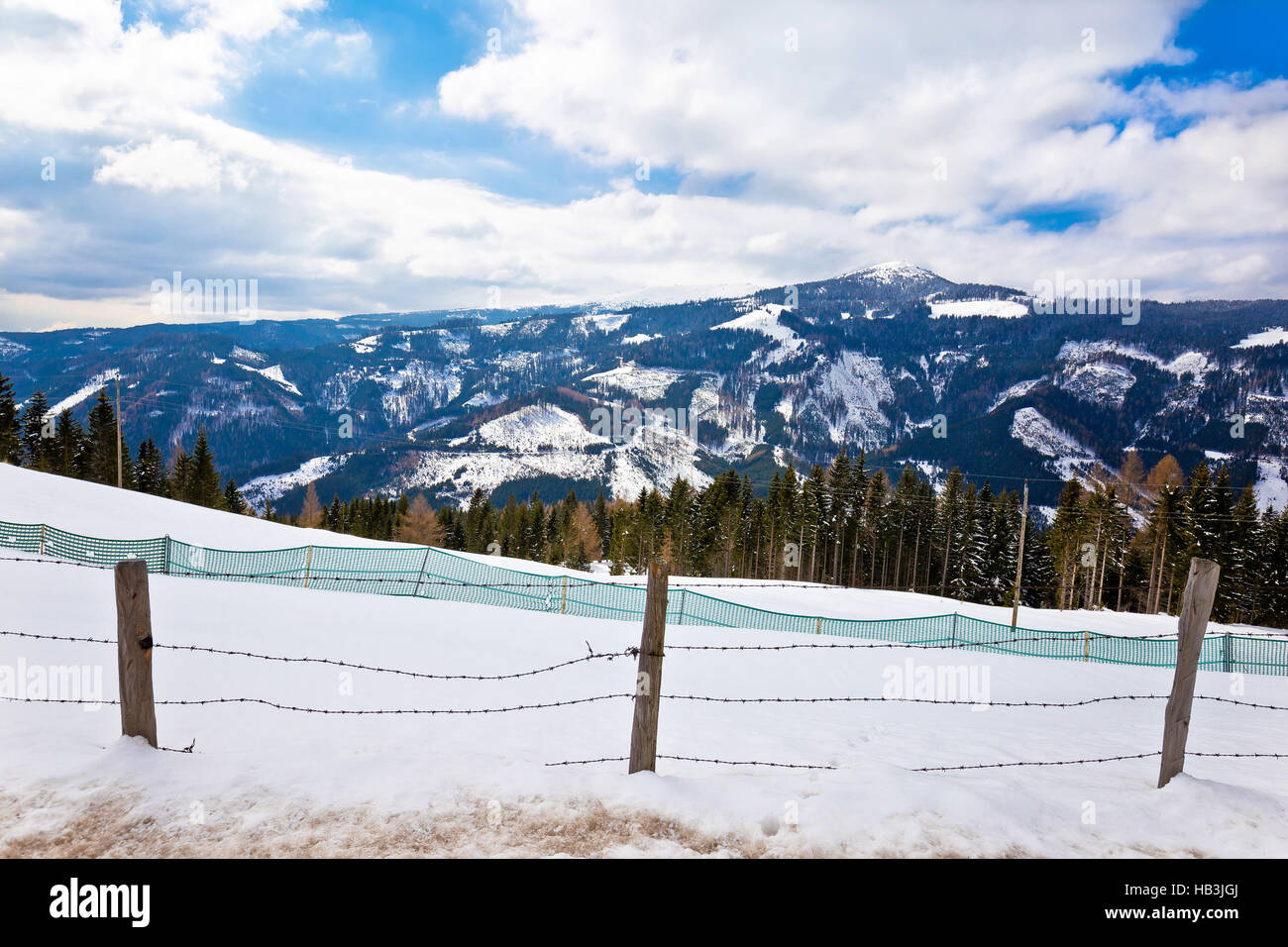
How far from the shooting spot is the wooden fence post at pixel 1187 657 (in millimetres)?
5285

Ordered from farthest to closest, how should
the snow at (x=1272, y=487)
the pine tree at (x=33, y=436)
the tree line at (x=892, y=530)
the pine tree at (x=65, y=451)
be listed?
the snow at (x=1272, y=487), the pine tree at (x=33, y=436), the pine tree at (x=65, y=451), the tree line at (x=892, y=530)

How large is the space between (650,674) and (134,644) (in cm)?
389

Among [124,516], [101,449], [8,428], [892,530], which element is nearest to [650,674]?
[124,516]

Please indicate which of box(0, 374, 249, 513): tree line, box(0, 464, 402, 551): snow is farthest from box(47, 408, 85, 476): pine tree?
box(0, 464, 402, 551): snow

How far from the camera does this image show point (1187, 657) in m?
5.36

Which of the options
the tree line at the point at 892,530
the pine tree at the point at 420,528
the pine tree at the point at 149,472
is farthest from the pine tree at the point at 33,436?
the pine tree at the point at 420,528

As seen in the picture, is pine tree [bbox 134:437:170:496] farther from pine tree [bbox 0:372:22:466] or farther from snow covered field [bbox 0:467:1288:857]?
snow covered field [bbox 0:467:1288:857]

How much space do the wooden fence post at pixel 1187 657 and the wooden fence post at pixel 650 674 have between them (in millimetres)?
3954

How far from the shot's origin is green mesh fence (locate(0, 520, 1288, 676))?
871 inches

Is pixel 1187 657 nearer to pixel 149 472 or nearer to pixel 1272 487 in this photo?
pixel 149 472

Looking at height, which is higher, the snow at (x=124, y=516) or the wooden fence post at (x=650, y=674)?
the wooden fence post at (x=650, y=674)

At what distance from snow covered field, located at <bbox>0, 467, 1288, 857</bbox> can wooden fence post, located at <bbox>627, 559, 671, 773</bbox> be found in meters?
0.25

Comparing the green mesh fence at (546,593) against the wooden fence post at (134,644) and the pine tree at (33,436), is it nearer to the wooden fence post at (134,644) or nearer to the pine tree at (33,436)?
the wooden fence post at (134,644)
